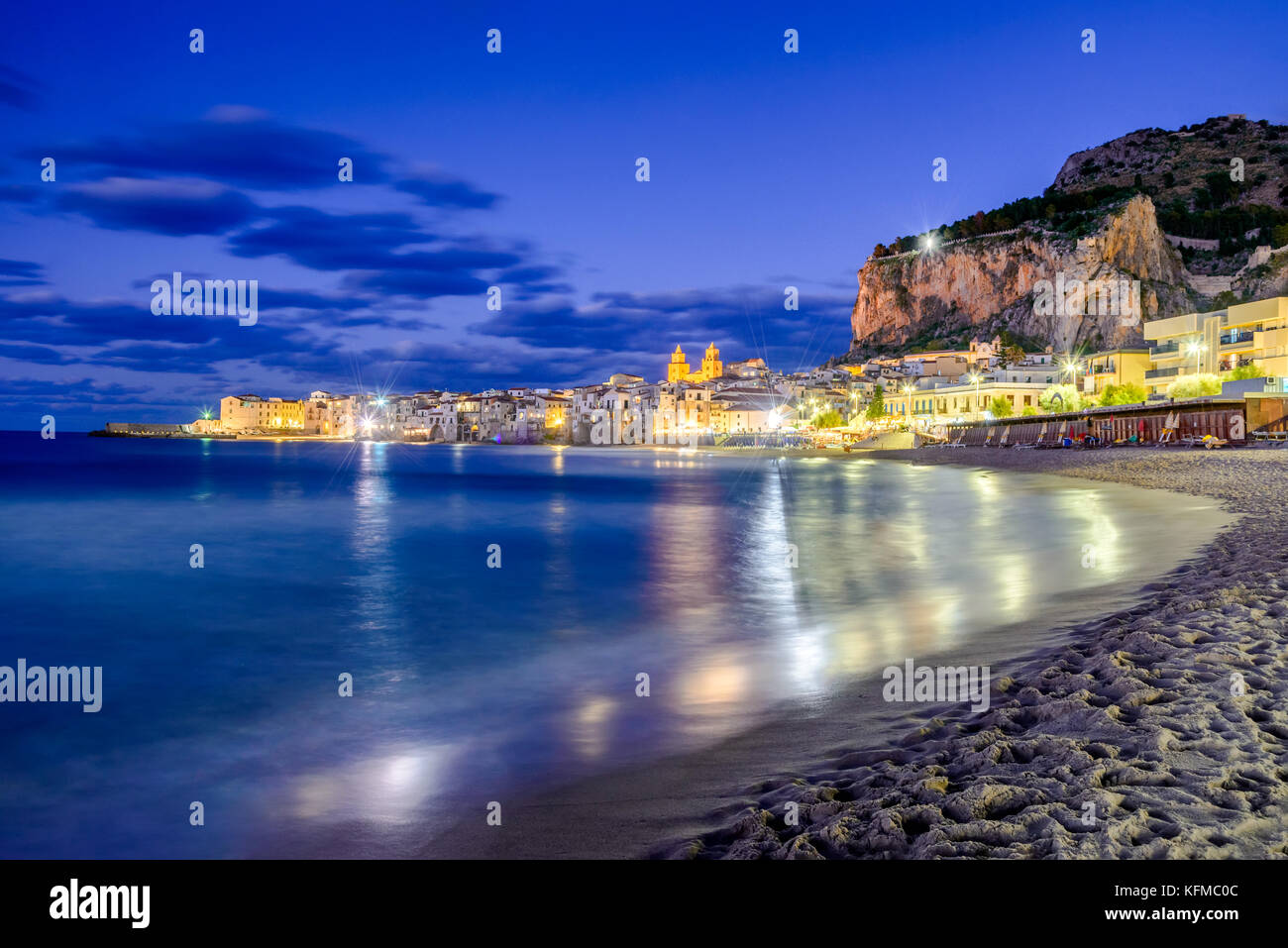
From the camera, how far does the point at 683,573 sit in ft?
55.1

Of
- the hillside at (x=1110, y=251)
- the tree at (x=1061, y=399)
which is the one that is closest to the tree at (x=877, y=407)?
the tree at (x=1061, y=399)

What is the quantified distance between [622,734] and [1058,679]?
11.3ft

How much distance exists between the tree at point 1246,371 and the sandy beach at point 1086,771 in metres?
63.8

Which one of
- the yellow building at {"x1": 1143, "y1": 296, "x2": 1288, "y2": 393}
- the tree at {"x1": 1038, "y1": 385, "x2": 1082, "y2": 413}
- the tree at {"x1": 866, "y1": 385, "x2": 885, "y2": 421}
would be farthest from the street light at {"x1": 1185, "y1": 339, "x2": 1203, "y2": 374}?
the tree at {"x1": 866, "y1": 385, "x2": 885, "y2": 421}

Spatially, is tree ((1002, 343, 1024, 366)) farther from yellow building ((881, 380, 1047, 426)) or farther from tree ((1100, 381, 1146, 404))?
tree ((1100, 381, 1146, 404))

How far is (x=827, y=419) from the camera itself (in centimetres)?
12412

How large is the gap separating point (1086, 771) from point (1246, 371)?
68993 millimetres

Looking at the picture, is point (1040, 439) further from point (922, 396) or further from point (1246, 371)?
point (922, 396)

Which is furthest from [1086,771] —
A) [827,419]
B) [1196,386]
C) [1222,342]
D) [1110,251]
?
[1110,251]

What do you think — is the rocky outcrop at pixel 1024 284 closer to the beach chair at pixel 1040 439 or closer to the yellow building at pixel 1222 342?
the yellow building at pixel 1222 342

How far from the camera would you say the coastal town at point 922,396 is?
2346 inches

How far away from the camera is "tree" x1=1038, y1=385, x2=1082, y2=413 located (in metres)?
77.4

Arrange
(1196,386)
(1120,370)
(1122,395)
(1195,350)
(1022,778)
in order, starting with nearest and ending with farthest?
(1022,778)
(1196,386)
(1195,350)
(1122,395)
(1120,370)

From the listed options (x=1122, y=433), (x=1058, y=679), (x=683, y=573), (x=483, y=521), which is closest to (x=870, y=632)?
(x=1058, y=679)
